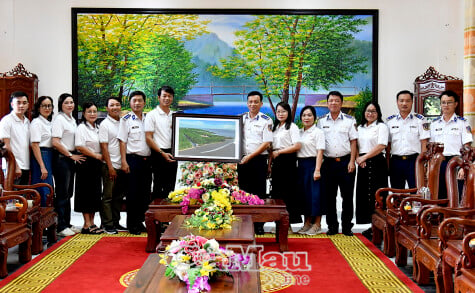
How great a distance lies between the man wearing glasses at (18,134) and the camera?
217 inches

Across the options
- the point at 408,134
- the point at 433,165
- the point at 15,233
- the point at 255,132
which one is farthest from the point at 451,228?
the point at 15,233

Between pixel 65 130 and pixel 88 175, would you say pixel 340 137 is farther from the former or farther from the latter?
pixel 65 130

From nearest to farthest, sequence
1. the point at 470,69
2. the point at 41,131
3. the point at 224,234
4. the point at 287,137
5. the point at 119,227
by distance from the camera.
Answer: the point at 224,234
the point at 41,131
the point at 287,137
the point at 119,227
the point at 470,69

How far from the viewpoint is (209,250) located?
2.81m

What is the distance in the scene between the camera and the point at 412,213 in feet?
15.0

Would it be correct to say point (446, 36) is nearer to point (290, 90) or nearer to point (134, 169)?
point (290, 90)

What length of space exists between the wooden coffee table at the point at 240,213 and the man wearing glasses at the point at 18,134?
4.81 feet

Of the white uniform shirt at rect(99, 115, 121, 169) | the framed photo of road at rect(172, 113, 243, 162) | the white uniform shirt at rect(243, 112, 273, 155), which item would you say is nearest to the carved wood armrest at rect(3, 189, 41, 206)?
the white uniform shirt at rect(99, 115, 121, 169)

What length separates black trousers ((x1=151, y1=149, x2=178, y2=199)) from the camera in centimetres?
590

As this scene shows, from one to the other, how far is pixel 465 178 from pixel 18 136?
422 centimetres

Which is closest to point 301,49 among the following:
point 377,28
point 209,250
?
point 377,28

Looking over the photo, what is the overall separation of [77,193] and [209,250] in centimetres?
350

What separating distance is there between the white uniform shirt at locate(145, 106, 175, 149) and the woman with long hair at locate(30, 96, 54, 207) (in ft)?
3.44

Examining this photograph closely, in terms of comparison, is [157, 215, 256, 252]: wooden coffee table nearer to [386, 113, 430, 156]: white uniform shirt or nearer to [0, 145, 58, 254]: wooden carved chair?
[0, 145, 58, 254]: wooden carved chair
